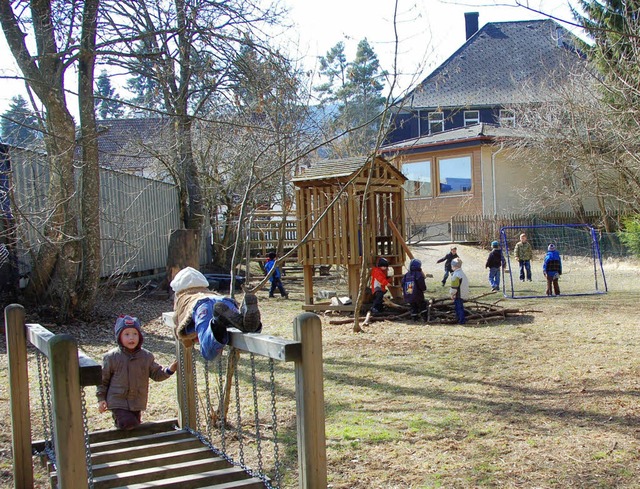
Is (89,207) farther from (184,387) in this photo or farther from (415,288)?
(184,387)

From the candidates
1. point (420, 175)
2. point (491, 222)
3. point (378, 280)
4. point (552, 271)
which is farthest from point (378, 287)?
point (420, 175)

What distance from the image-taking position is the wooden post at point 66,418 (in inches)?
115

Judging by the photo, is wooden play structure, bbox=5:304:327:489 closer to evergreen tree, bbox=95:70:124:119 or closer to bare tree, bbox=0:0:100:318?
evergreen tree, bbox=95:70:124:119

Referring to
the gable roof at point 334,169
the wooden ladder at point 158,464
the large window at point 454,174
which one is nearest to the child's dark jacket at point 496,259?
the gable roof at point 334,169

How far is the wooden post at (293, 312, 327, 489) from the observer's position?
3006mm

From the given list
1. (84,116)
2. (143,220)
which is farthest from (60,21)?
(143,220)

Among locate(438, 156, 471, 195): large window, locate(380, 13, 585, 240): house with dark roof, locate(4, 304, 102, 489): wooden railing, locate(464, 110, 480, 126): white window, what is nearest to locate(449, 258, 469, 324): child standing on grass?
locate(4, 304, 102, 489): wooden railing

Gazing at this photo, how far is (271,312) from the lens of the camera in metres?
14.0

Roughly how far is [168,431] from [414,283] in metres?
7.24

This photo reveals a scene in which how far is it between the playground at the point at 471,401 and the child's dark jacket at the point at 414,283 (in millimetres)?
544

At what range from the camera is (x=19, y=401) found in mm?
4445

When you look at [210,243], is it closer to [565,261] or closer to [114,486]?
[565,261]

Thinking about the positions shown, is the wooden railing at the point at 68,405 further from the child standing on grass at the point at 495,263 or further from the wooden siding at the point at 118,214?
the child standing on grass at the point at 495,263

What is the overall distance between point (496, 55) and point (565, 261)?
20.2 metres
